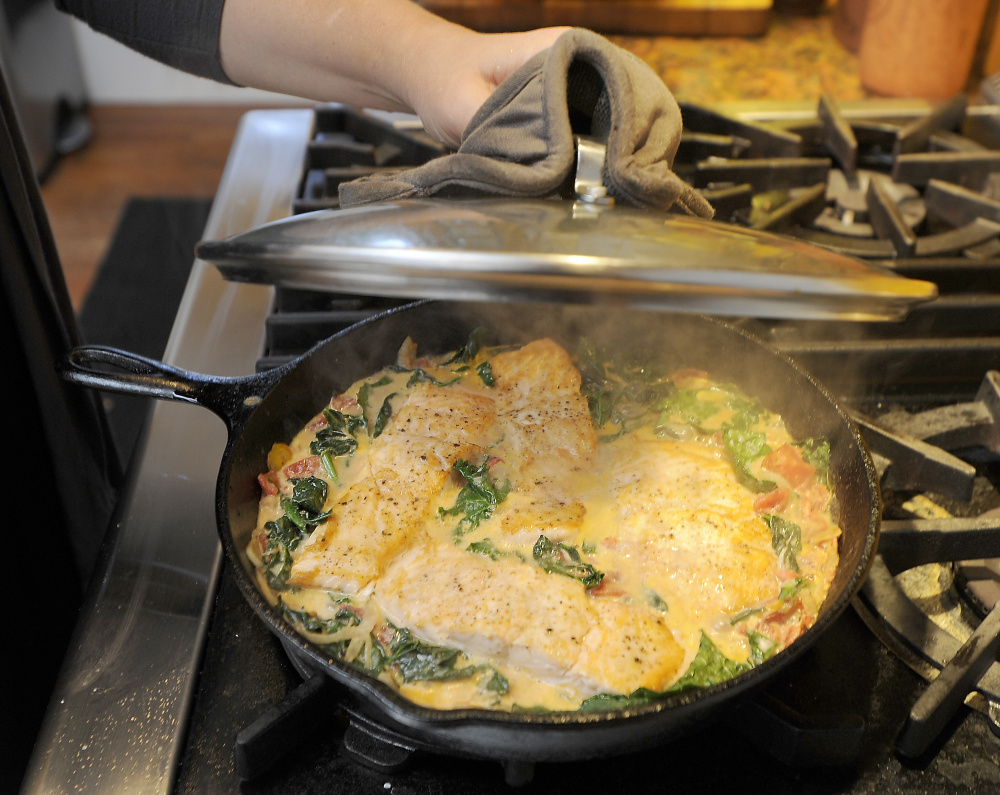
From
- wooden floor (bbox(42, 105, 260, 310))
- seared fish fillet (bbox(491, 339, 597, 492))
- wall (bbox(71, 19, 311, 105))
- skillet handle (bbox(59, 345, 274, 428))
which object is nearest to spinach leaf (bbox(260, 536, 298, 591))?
skillet handle (bbox(59, 345, 274, 428))

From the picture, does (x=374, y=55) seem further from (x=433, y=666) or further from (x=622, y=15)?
(x=622, y=15)

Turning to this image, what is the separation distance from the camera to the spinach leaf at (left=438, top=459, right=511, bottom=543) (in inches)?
59.1

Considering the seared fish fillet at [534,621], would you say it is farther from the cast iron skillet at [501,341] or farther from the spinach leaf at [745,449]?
the spinach leaf at [745,449]

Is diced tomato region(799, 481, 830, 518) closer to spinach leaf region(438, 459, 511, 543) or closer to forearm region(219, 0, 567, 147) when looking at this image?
spinach leaf region(438, 459, 511, 543)

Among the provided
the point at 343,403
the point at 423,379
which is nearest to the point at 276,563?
the point at 343,403

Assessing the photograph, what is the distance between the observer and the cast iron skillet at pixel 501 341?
1.01 meters

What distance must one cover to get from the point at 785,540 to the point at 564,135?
0.83 meters

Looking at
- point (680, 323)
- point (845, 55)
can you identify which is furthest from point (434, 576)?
point (845, 55)

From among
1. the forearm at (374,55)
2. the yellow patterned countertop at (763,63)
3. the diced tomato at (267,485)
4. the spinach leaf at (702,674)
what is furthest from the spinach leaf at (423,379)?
the yellow patterned countertop at (763,63)

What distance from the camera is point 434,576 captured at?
4.48 feet

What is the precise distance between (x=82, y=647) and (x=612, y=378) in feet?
3.91

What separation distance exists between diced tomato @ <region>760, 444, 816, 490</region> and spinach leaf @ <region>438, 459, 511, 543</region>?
21.2 inches

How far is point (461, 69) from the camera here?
1.57m

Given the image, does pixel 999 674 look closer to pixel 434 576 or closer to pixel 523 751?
pixel 523 751
